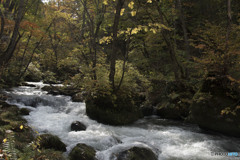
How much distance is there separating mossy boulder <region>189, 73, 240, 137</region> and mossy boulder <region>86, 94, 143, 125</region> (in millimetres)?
2767

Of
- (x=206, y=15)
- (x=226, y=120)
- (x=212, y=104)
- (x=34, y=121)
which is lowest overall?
(x=34, y=121)

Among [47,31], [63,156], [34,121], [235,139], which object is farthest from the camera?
[47,31]

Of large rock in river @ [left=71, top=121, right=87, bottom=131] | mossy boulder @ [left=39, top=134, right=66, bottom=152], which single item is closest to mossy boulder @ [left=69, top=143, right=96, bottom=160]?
mossy boulder @ [left=39, top=134, right=66, bottom=152]

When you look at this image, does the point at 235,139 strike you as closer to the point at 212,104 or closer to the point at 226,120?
the point at 226,120

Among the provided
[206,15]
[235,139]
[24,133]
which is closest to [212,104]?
[235,139]

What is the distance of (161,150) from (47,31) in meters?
11.1

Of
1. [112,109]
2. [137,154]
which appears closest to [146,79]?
[112,109]

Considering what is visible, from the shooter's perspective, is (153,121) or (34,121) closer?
(34,121)

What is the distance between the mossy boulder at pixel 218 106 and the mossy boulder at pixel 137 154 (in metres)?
3.00

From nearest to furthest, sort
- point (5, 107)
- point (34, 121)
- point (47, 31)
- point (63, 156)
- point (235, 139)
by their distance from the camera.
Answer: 1. point (63, 156)
2. point (235, 139)
3. point (34, 121)
4. point (5, 107)
5. point (47, 31)

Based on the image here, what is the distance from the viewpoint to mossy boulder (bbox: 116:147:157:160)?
14.3ft

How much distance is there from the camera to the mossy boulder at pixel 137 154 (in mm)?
4352

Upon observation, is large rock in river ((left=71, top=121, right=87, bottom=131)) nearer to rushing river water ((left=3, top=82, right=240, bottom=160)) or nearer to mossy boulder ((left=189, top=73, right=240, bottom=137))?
rushing river water ((left=3, top=82, right=240, bottom=160))

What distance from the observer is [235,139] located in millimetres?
5918
